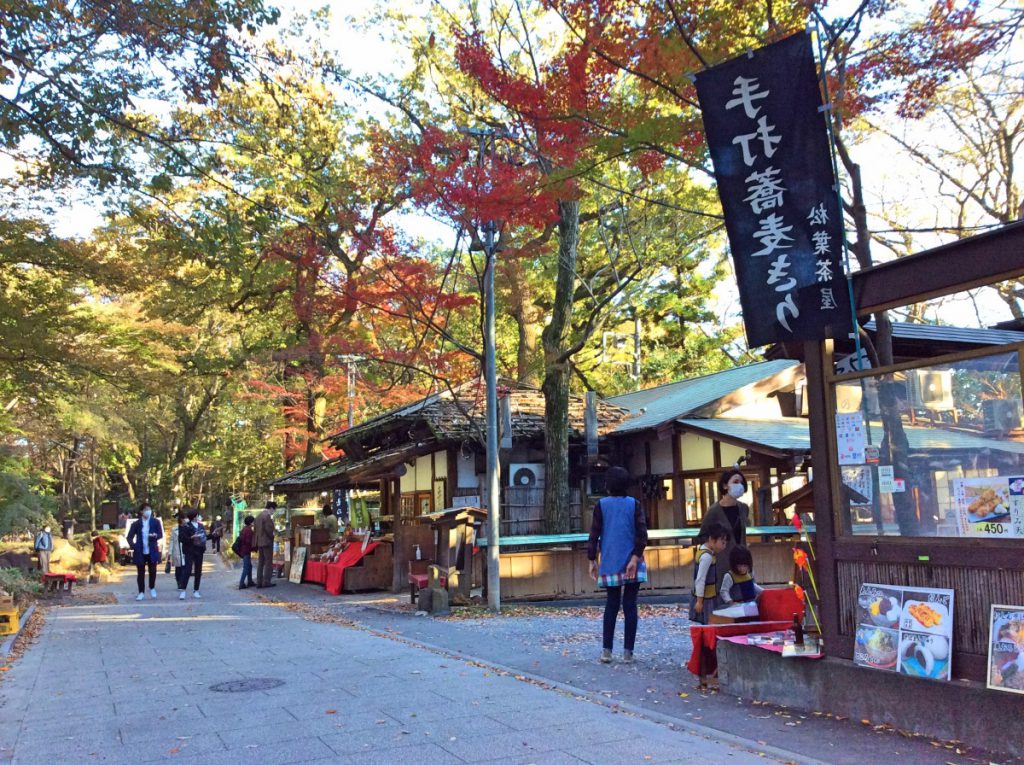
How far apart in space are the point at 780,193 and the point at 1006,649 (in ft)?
12.0

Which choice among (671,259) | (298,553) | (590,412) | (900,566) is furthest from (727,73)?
(298,553)

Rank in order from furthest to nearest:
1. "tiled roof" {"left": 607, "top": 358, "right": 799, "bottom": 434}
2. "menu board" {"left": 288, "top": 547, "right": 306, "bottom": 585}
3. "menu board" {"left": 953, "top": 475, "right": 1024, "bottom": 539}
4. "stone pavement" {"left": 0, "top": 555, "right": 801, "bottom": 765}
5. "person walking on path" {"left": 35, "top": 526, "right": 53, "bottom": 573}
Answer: "menu board" {"left": 288, "top": 547, "right": 306, "bottom": 585} → "person walking on path" {"left": 35, "top": 526, "right": 53, "bottom": 573} → "tiled roof" {"left": 607, "top": 358, "right": 799, "bottom": 434} → "stone pavement" {"left": 0, "top": 555, "right": 801, "bottom": 765} → "menu board" {"left": 953, "top": 475, "right": 1024, "bottom": 539}

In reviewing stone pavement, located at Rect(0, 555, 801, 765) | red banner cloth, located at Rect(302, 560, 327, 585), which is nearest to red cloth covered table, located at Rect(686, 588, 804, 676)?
stone pavement, located at Rect(0, 555, 801, 765)

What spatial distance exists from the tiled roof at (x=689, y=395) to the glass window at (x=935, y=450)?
10873 millimetres

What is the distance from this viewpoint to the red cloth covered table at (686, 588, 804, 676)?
23.1 feet

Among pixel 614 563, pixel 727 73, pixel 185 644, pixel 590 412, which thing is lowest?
pixel 185 644

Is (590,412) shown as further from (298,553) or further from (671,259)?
(298,553)

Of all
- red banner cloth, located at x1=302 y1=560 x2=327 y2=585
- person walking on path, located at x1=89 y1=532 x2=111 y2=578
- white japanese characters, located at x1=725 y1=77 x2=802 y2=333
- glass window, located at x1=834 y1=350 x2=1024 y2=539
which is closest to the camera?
glass window, located at x1=834 y1=350 x2=1024 y2=539

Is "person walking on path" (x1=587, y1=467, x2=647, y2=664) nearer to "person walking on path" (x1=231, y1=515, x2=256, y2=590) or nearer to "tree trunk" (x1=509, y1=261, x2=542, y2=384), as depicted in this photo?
"person walking on path" (x1=231, y1=515, x2=256, y2=590)

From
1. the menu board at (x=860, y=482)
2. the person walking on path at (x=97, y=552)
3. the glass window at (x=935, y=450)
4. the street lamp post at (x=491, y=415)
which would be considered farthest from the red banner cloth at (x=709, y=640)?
the person walking on path at (x=97, y=552)

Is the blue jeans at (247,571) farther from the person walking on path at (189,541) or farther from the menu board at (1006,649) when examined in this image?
the menu board at (1006,649)

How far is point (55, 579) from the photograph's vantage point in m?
18.3

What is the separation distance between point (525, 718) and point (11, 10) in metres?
8.92

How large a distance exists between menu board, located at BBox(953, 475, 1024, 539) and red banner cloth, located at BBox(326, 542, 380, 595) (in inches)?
569
